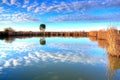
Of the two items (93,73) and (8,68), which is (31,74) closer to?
(8,68)

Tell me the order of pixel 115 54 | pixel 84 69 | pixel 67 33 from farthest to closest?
pixel 67 33 → pixel 115 54 → pixel 84 69

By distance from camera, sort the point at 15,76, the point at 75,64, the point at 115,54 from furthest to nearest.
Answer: the point at 115,54, the point at 75,64, the point at 15,76

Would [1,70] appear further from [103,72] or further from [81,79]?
[103,72]

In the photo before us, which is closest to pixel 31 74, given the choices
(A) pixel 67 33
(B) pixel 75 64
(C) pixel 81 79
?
(C) pixel 81 79

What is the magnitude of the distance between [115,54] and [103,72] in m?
4.45

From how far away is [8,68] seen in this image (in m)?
11.3

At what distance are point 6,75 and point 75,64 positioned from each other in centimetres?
419

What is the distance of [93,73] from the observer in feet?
33.8

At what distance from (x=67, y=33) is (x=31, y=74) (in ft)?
213

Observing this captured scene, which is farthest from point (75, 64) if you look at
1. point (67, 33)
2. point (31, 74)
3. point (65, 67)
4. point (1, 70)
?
point (67, 33)

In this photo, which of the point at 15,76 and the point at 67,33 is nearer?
the point at 15,76

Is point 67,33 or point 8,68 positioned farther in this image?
point 67,33

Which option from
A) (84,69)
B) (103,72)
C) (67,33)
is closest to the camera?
(103,72)

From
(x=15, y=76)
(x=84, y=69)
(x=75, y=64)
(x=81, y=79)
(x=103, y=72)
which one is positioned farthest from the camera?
(x=75, y=64)
